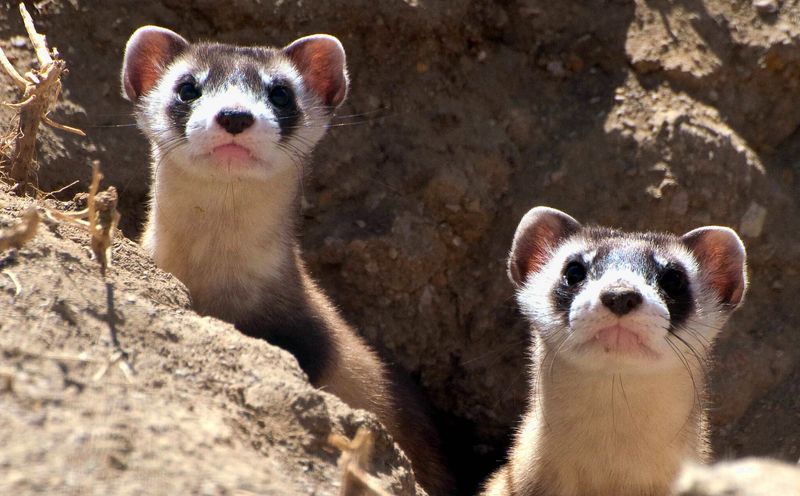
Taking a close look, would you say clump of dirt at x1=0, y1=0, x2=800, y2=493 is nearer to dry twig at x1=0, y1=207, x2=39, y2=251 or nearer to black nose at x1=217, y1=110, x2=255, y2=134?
black nose at x1=217, y1=110, x2=255, y2=134

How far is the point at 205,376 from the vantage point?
8.86 feet

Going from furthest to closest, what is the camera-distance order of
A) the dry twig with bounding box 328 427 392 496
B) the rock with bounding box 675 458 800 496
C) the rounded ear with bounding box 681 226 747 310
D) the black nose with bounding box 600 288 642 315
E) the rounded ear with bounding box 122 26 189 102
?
the rounded ear with bounding box 122 26 189 102 → the rounded ear with bounding box 681 226 747 310 → the black nose with bounding box 600 288 642 315 → the dry twig with bounding box 328 427 392 496 → the rock with bounding box 675 458 800 496

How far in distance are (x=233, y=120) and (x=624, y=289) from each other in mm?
1498

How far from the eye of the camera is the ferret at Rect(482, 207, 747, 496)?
11.2 feet

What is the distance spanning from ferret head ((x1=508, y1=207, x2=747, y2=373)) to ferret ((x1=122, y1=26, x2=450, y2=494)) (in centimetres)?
81

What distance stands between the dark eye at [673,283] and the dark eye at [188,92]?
1.93 metres

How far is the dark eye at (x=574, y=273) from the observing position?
3.79 meters

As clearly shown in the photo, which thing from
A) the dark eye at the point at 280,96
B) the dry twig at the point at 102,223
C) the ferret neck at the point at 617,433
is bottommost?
the ferret neck at the point at 617,433

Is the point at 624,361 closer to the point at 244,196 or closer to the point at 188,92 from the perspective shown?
the point at 244,196

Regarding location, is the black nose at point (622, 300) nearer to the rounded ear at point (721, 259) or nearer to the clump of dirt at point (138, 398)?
the rounded ear at point (721, 259)

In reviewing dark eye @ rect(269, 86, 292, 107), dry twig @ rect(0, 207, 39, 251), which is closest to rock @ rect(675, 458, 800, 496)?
dry twig @ rect(0, 207, 39, 251)

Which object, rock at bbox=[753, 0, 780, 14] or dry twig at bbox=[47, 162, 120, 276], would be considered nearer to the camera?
dry twig at bbox=[47, 162, 120, 276]

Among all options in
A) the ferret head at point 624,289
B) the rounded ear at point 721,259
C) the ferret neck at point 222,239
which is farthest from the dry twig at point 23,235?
the rounded ear at point 721,259

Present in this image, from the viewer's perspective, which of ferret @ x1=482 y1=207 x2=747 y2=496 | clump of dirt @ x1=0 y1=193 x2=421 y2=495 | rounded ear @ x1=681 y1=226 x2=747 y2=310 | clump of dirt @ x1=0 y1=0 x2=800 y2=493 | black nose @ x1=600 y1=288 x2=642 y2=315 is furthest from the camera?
clump of dirt @ x1=0 y1=0 x2=800 y2=493
